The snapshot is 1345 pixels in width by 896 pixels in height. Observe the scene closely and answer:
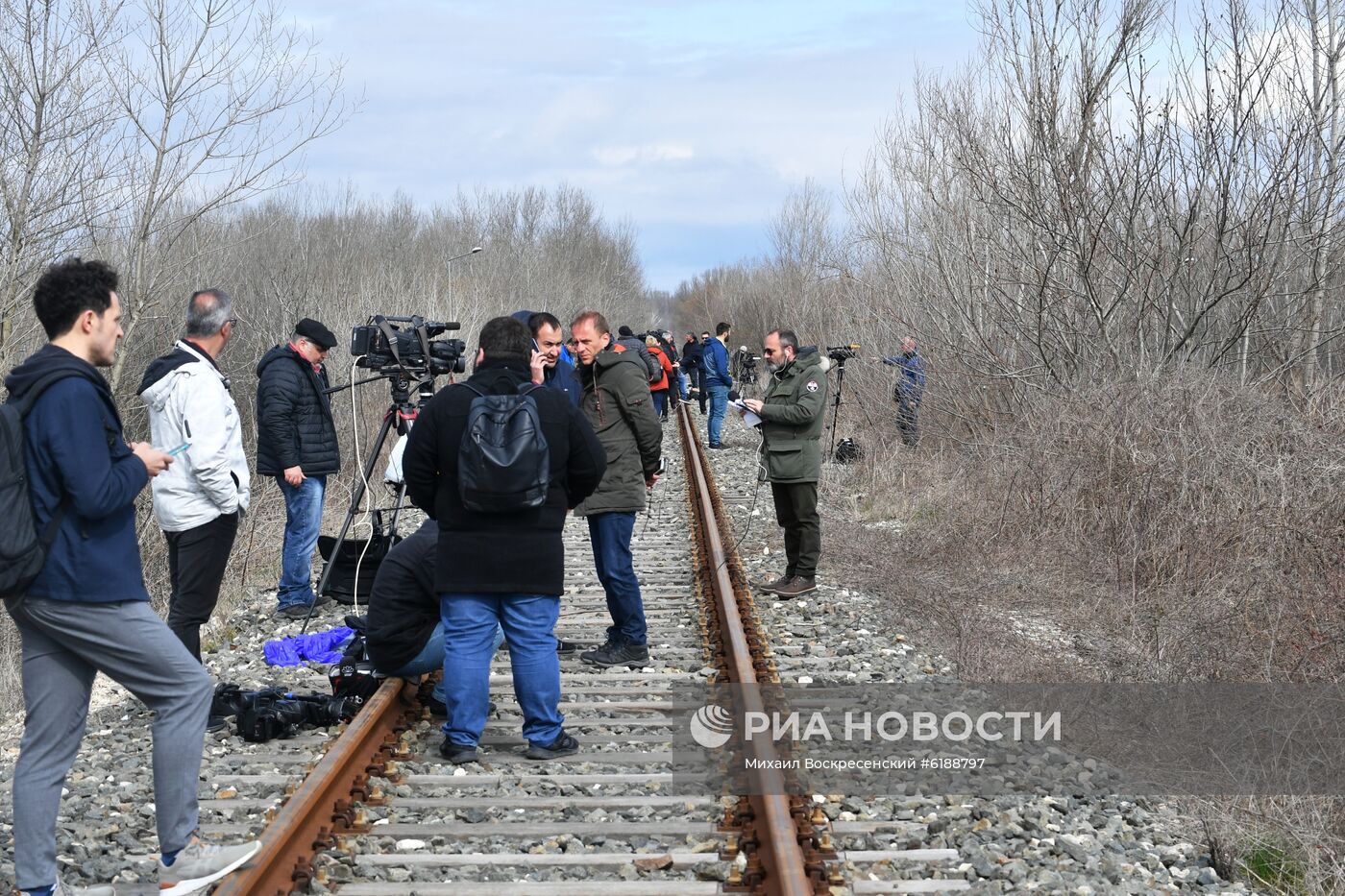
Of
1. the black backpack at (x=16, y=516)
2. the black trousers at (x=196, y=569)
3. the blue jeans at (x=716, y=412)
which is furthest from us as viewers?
the blue jeans at (x=716, y=412)

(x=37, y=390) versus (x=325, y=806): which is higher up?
(x=37, y=390)

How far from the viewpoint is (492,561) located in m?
5.46

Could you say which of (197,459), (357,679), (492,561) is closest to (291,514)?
(357,679)

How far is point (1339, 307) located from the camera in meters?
13.6

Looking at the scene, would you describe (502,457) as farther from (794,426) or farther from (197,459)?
(794,426)

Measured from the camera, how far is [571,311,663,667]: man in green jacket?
712cm

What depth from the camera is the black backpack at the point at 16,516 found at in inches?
141

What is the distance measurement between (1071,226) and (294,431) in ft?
26.4

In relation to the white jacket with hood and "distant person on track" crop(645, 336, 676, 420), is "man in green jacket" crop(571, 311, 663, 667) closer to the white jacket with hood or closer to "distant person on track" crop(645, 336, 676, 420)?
the white jacket with hood

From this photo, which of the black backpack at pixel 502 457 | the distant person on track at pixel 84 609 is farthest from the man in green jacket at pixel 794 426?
the distant person on track at pixel 84 609

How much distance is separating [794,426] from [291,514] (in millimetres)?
3518

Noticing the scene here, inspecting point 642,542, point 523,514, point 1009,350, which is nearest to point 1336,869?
point 523,514

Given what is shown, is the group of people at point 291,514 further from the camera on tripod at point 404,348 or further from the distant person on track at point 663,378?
the distant person on track at point 663,378

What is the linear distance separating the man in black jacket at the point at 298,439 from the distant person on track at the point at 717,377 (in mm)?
12059
